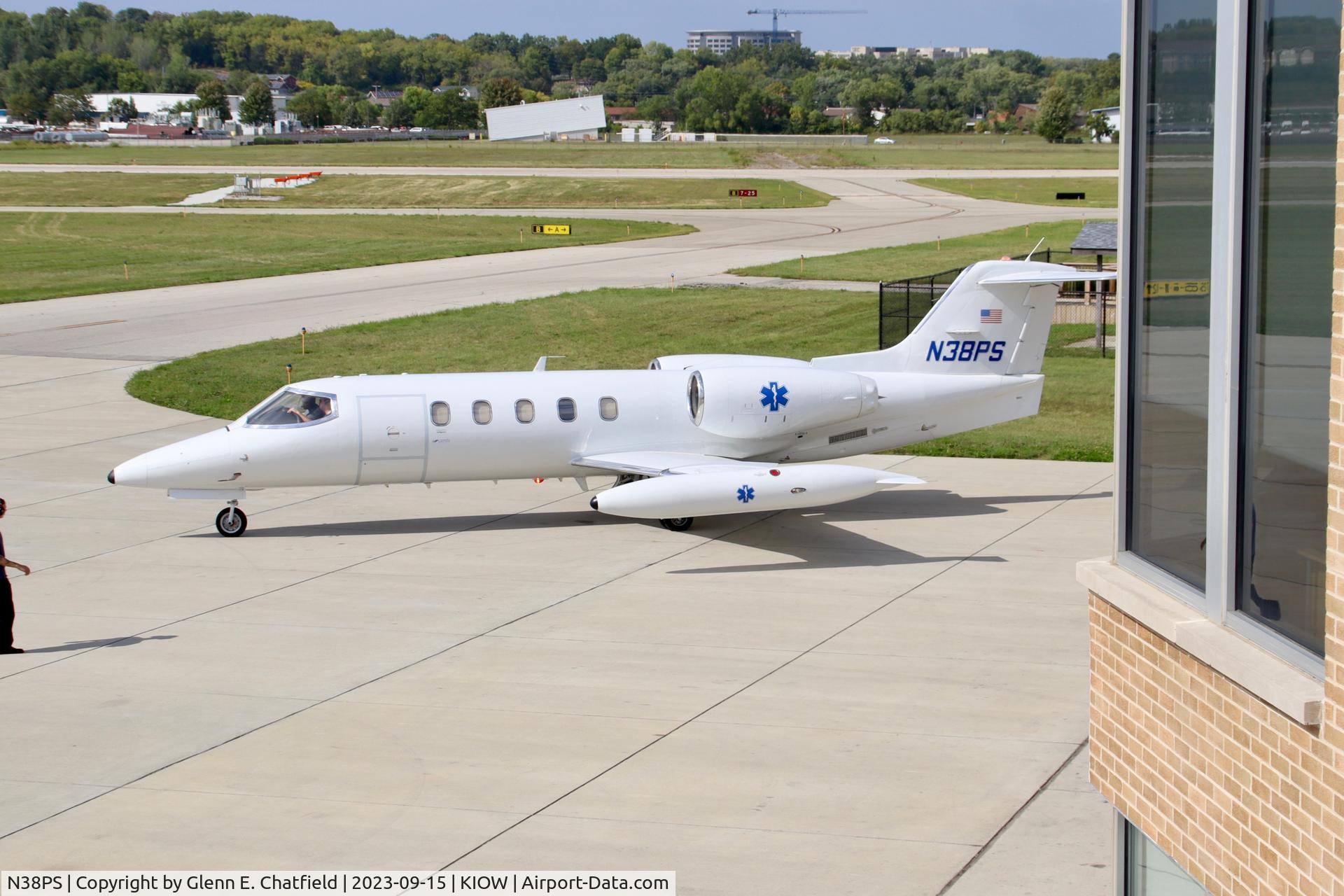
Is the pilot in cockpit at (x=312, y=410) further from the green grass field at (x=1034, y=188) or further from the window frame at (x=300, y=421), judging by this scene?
the green grass field at (x=1034, y=188)

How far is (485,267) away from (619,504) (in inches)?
1534

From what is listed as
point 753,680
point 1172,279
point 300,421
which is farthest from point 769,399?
point 1172,279

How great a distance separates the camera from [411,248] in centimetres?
6188

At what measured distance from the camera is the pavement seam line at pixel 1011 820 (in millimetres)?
9547

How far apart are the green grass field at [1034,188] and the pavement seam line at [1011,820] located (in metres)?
72.9

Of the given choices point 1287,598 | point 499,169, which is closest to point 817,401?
point 1287,598

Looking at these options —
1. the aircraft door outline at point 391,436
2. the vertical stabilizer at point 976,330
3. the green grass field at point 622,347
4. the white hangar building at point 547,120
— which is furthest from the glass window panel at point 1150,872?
the white hangar building at point 547,120

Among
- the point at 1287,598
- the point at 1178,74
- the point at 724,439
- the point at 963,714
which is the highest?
the point at 1178,74

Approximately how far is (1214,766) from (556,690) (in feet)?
25.9

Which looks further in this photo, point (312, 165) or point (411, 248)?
point (312, 165)

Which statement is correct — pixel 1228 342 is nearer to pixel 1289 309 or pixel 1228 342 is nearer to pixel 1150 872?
pixel 1289 309

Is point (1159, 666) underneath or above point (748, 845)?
above

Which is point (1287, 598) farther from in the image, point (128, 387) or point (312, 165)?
point (312, 165)

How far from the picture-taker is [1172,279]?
6.51 metres
